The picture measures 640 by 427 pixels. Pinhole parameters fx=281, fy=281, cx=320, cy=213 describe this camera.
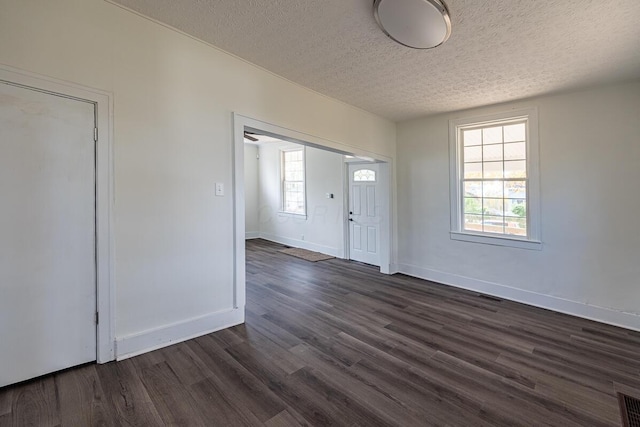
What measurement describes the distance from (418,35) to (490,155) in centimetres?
253

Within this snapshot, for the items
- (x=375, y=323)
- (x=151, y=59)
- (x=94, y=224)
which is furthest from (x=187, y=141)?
(x=375, y=323)

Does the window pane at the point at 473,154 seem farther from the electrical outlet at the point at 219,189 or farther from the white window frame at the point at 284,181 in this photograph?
the white window frame at the point at 284,181

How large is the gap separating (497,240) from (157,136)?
420cm

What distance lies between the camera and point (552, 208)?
3445mm

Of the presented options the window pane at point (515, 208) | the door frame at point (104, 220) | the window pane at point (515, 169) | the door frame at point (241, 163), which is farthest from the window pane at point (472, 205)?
the door frame at point (104, 220)

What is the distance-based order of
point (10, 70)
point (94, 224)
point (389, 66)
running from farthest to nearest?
point (389, 66)
point (94, 224)
point (10, 70)

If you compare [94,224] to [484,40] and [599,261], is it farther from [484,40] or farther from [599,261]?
[599,261]

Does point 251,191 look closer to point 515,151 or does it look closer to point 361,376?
point 515,151

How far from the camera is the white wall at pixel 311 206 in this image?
6.15 metres

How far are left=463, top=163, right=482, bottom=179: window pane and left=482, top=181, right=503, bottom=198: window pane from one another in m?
0.17

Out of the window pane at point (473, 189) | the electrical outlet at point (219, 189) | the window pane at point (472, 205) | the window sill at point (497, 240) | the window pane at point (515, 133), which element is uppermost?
the window pane at point (515, 133)

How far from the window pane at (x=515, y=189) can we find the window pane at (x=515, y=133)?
58 centimetres

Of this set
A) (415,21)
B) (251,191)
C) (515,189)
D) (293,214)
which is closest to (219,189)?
(415,21)

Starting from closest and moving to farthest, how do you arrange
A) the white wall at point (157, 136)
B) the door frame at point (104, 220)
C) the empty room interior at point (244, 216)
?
the empty room interior at point (244, 216)
the white wall at point (157, 136)
the door frame at point (104, 220)
